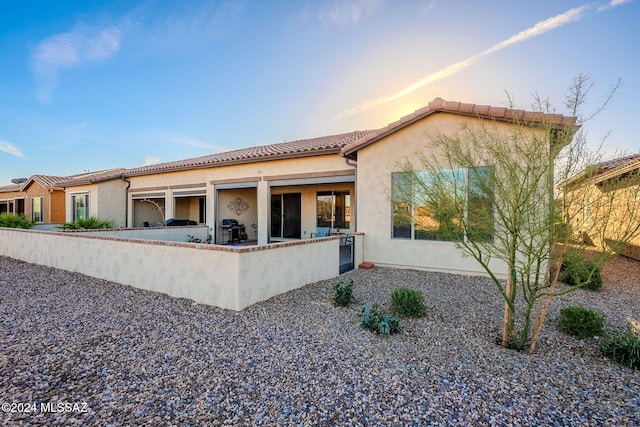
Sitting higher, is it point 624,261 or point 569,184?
point 569,184

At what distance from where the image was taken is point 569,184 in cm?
369

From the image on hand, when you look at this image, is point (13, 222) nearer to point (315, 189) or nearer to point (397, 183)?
point (315, 189)

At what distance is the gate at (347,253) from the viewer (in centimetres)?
914

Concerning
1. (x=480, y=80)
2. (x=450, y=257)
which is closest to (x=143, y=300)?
(x=450, y=257)

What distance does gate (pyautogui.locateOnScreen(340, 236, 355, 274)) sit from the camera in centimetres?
914

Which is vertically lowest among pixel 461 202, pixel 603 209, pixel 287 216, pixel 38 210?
pixel 287 216

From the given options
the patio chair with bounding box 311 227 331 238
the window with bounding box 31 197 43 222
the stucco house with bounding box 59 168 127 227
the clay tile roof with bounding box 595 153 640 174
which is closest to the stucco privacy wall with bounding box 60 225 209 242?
the patio chair with bounding box 311 227 331 238

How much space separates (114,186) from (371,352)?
19479 millimetres

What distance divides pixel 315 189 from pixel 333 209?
4.58ft

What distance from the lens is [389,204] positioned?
9.31 metres

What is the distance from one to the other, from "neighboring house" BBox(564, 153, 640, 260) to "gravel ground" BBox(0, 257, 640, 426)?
1.66 metres

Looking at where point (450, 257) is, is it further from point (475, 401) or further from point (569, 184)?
point (475, 401)

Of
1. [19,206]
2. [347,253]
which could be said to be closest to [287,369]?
[347,253]

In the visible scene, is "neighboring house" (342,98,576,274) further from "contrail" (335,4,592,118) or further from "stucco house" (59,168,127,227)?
"stucco house" (59,168,127,227)
